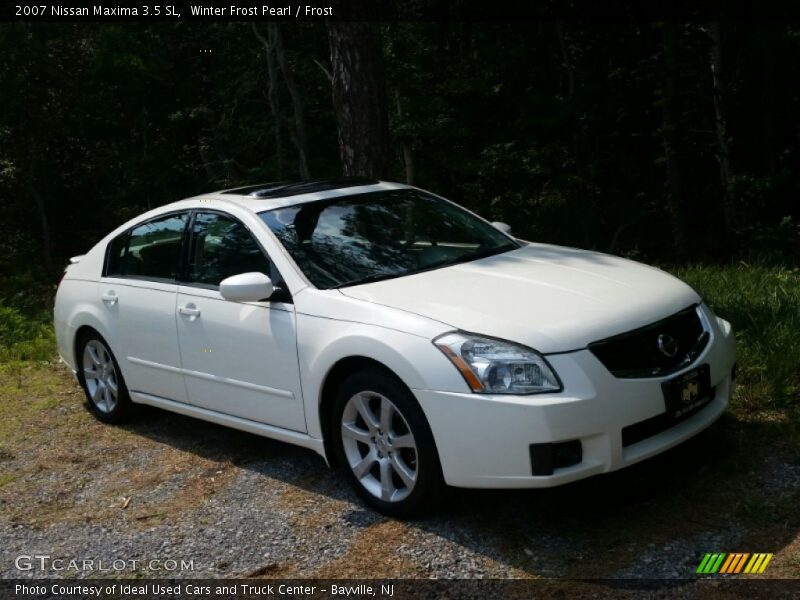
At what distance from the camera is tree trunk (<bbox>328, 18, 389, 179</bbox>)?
Result: 9367 mm

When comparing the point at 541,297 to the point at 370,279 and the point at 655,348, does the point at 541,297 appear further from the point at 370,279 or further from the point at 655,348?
the point at 370,279

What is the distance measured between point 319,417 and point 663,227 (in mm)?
20304

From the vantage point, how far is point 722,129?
21125 millimetres

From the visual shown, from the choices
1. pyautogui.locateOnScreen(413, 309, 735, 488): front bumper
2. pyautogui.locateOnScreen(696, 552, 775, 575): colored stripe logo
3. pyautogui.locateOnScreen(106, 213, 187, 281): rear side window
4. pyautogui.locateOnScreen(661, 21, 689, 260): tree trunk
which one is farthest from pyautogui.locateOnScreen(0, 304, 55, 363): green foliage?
pyautogui.locateOnScreen(661, 21, 689, 260): tree trunk

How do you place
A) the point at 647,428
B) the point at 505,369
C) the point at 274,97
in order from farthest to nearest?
the point at 274,97 < the point at 647,428 < the point at 505,369

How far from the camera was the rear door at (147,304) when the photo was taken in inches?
245

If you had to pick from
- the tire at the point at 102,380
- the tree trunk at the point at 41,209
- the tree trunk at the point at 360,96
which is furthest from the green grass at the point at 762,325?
the tree trunk at the point at 41,209

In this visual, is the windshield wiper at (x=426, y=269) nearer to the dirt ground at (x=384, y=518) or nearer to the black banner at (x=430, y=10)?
the dirt ground at (x=384, y=518)

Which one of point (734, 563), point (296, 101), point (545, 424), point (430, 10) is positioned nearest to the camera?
point (734, 563)

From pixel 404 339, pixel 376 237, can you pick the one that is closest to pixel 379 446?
pixel 404 339

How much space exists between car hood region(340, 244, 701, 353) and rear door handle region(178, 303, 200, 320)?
3.72 ft

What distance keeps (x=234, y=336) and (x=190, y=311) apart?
0.49 metres

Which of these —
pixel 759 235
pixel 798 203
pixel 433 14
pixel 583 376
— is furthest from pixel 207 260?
pixel 798 203

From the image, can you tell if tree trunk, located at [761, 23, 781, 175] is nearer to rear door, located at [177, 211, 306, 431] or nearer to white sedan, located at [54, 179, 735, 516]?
white sedan, located at [54, 179, 735, 516]
